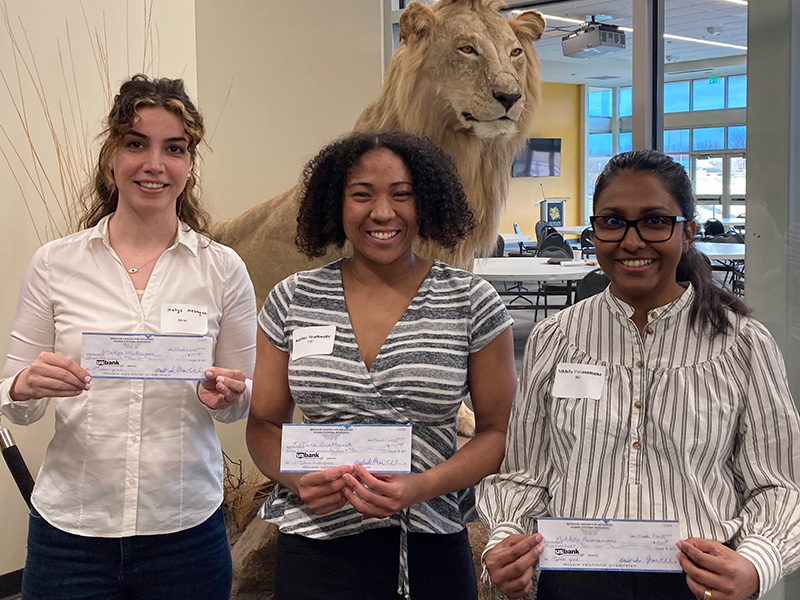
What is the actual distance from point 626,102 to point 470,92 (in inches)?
24.3

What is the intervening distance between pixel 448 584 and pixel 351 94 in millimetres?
2515

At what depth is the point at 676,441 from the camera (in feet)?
4.34

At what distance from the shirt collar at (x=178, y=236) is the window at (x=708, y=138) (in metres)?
1.57

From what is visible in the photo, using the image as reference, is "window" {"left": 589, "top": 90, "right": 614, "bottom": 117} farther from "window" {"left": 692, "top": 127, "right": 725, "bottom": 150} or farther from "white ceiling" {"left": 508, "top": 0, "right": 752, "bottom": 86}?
"window" {"left": 692, "top": 127, "right": 725, "bottom": 150}

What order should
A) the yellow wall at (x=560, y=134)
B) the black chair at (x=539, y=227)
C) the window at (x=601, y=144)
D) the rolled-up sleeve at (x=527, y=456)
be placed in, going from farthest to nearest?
1. the black chair at (x=539, y=227)
2. the yellow wall at (x=560, y=134)
3. the window at (x=601, y=144)
4. the rolled-up sleeve at (x=527, y=456)

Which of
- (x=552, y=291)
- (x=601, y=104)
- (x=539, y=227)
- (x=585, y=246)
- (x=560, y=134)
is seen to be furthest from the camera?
(x=539, y=227)

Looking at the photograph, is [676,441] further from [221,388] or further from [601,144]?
[601,144]

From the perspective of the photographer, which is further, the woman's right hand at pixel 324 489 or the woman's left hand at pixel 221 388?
the woman's left hand at pixel 221 388

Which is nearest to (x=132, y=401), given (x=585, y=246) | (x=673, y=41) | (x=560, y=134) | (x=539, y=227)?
(x=673, y=41)

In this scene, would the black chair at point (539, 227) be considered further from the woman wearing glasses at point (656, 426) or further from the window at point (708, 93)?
the woman wearing glasses at point (656, 426)

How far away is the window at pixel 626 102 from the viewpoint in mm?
2803

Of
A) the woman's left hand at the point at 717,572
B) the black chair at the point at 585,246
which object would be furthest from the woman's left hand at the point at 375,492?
the black chair at the point at 585,246

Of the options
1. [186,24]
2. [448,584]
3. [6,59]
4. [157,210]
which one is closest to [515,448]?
[448,584]

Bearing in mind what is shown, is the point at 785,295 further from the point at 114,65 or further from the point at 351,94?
the point at 114,65
